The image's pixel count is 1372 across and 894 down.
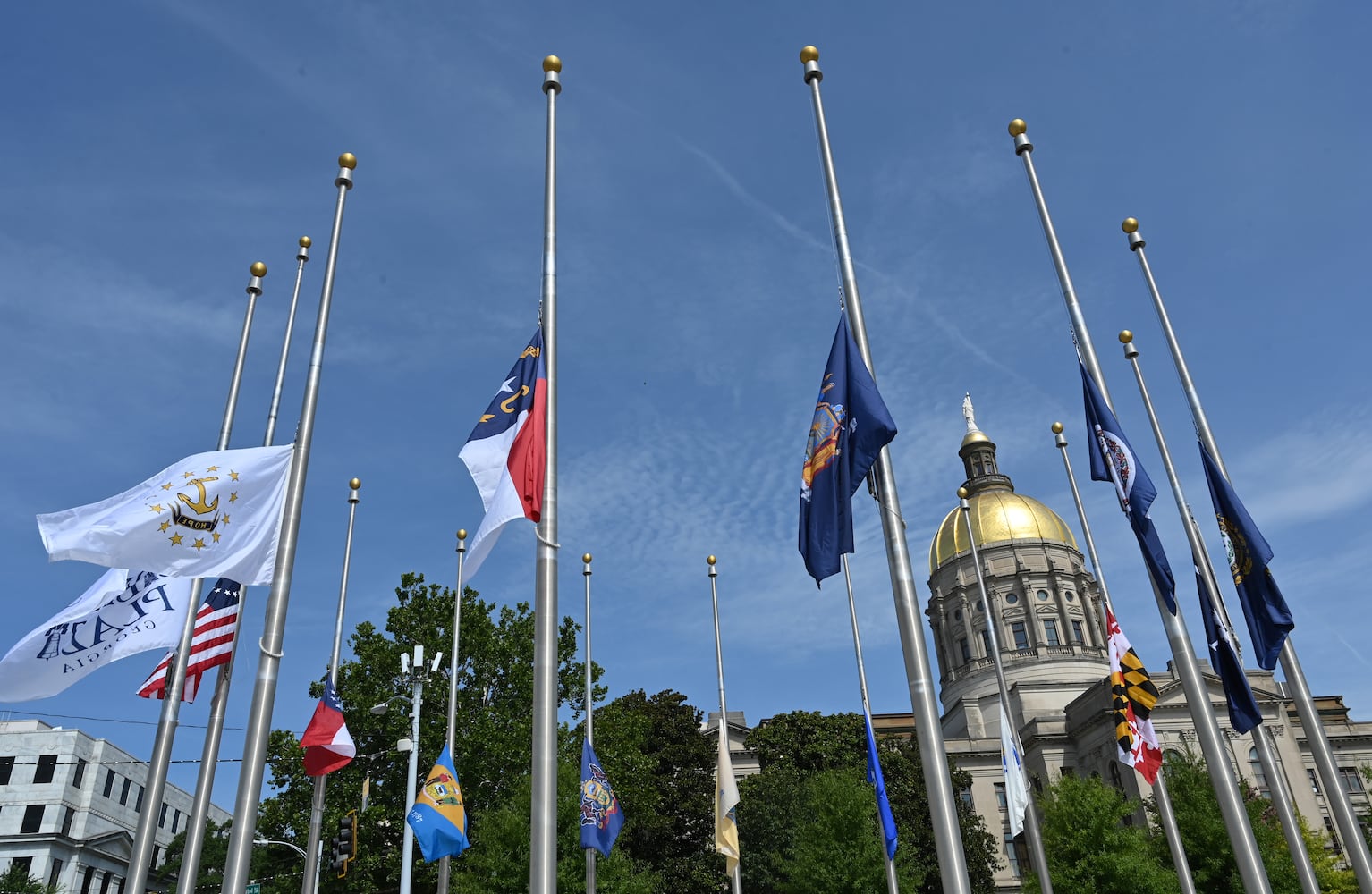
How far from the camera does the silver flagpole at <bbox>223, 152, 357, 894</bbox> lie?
1082 cm

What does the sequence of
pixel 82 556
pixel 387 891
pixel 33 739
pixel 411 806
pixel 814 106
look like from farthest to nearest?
pixel 33 739 < pixel 387 891 < pixel 411 806 < pixel 814 106 < pixel 82 556

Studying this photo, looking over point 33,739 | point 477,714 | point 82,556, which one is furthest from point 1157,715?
point 33,739

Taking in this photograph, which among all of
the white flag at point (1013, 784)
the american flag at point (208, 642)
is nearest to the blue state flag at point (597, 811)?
the white flag at point (1013, 784)

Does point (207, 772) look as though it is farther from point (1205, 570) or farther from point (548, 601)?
point (1205, 570)

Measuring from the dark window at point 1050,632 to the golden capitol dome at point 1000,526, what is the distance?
835 cm

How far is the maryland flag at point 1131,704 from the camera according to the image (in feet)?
66.6

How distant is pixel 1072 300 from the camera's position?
1631cm

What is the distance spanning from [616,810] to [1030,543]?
243 feet

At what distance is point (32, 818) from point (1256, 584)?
78853mm

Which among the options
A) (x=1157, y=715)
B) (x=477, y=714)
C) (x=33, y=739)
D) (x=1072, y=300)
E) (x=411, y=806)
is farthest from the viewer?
(x=33, y=739)

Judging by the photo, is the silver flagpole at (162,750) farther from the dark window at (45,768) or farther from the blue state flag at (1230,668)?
the dark window at (45,768)

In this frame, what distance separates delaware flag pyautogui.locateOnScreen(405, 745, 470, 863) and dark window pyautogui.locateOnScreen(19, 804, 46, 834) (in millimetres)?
61648

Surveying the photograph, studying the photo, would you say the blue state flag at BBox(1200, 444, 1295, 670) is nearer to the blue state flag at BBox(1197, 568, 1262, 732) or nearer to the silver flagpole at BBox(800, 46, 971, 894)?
the blue state flag at BBox(1197, 568, 1262, 732)

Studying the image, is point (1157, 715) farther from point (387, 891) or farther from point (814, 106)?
point (814, 106)
